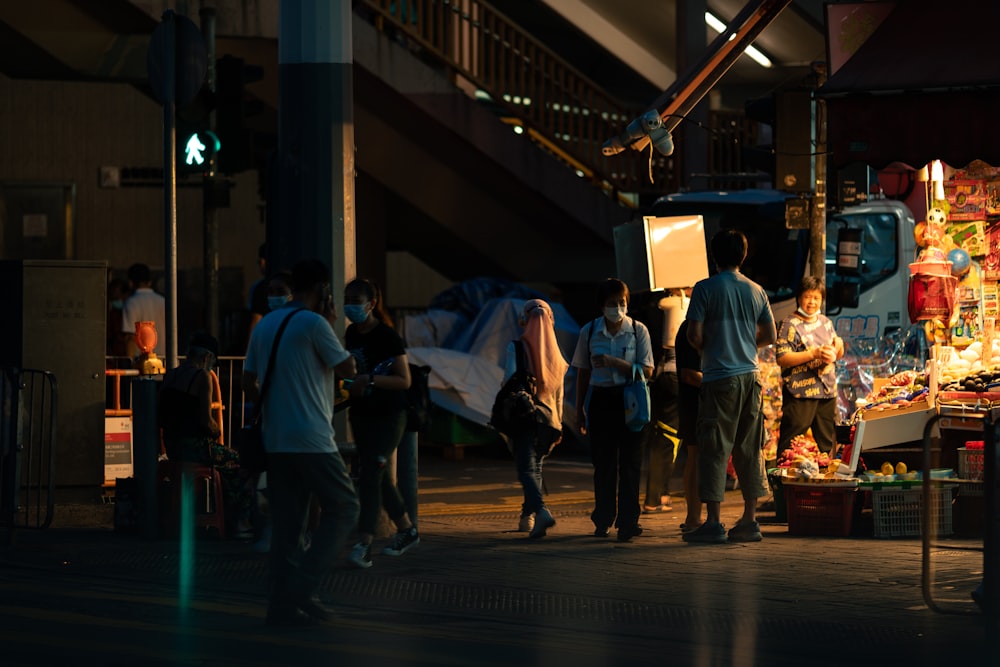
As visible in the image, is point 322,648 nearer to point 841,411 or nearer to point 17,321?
point 17,321

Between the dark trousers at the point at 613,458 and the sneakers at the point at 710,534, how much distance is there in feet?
1.27

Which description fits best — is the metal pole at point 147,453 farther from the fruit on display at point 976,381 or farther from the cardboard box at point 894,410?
the fruit on display at point 976,381

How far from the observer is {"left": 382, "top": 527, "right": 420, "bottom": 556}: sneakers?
1094 centimetres

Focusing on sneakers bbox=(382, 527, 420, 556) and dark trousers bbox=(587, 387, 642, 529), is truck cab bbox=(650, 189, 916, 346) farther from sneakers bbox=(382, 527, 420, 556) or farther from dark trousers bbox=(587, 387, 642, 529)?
sneakers bbox=(382, 527, 420, 556)

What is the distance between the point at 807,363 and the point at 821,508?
1.73m

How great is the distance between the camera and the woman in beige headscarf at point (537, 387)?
39.2 feet

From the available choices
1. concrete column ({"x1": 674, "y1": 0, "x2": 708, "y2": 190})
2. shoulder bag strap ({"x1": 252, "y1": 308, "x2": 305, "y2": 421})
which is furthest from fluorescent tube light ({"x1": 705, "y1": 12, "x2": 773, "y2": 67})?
shoulder bag strap ({"x1": 252, "y1": 308, "x2": 305, "y2": 421})

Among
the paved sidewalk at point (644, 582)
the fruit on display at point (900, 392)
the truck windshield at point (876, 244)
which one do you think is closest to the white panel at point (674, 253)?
the fruit on display at point (900, 392)

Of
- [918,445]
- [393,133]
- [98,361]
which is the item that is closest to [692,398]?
[918,445]

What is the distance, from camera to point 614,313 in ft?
39.1

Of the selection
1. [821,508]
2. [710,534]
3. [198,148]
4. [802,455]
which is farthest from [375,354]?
[198,148]

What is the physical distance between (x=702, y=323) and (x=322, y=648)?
424cm

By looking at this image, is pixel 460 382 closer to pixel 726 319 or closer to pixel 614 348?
pixel 614 348

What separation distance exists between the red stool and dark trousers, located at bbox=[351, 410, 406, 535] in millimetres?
1605
